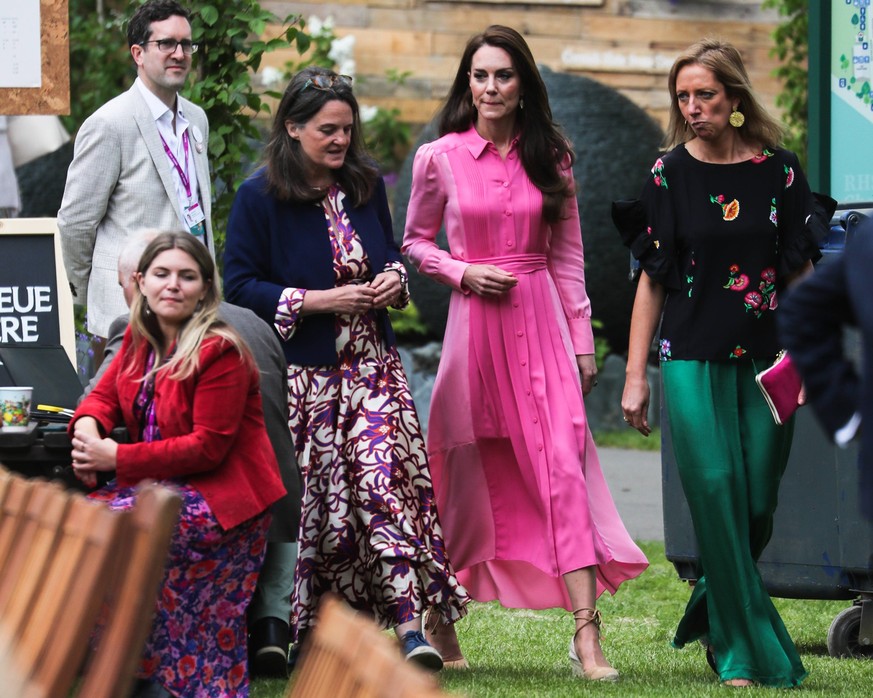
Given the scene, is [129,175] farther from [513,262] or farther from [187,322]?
[187,322]

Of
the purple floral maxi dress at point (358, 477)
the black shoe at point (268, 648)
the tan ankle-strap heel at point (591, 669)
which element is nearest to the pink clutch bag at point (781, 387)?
the tan ankle-strap heel at point (591, 669)

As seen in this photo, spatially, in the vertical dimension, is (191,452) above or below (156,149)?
below

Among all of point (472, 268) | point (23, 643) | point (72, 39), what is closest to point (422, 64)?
point (72, 39)

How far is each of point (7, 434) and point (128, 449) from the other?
0.34m

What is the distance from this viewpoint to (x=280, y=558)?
559cm

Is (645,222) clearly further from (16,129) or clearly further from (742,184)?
(16,129)

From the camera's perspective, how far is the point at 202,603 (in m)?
4.65

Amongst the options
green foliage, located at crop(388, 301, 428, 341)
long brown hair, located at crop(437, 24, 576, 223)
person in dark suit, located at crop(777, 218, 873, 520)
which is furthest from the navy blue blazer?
green foliage, located at crop(388, 301, 428, 341)

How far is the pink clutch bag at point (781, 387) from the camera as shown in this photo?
4.85 metres

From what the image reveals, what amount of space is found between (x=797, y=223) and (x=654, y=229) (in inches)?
17.0


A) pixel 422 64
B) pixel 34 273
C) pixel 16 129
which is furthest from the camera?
pixel 422 64

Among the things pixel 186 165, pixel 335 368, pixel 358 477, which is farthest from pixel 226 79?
pixel 358 477

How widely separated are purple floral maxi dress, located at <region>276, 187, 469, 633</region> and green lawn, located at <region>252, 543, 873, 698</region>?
0.32 metres

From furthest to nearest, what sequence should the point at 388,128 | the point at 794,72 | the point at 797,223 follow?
the point at 388,128 → the point at 794,72 → the point at 797,223
